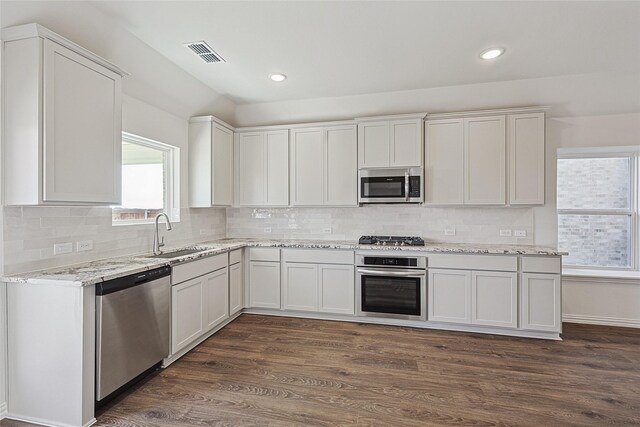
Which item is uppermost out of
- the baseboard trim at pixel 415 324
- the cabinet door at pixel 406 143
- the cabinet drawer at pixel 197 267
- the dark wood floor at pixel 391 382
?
the cabinet door at pixel 406 143

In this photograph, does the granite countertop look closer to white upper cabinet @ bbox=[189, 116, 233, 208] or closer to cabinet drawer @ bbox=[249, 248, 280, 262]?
cabinet drawer @ bbox=[249, 248, 280, 262]

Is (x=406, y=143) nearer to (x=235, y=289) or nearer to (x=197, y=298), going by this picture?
(x=235, y=289)

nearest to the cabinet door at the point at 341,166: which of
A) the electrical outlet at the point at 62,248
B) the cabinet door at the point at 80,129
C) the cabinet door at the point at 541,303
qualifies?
the cabinet door at the point at 541,303

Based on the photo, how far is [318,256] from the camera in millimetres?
3912

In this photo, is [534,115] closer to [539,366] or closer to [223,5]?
[539,366]

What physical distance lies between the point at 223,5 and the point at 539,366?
3.90 m

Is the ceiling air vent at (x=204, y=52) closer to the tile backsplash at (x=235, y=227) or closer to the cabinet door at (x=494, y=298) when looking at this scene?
the tile backsplash at (x=235, y=227)

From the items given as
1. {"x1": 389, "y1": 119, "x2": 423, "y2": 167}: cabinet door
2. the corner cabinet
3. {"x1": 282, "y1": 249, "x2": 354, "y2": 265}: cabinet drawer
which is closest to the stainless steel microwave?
{"x1": 389, "y1": 119, "x2": 423, "y2": 167}: cabinet door

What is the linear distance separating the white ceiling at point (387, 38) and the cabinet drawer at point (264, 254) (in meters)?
2.07

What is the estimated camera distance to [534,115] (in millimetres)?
3574

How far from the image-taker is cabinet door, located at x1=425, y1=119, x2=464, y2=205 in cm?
379

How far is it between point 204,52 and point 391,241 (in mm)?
2911

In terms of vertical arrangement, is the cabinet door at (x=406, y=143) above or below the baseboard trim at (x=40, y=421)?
above

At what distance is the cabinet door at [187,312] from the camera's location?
2779 millimetres
